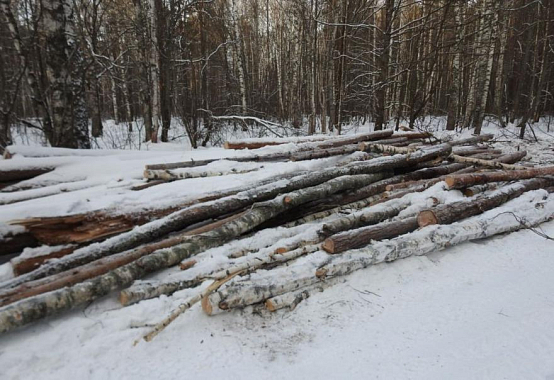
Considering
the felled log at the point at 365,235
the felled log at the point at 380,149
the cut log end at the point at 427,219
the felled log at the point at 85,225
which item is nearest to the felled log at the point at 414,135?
the felled log at the point at 380,149

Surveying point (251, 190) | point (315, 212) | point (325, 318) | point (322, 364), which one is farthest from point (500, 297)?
point (251, 190)

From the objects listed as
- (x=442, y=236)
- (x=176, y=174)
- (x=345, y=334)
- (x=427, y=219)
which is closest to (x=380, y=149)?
(x=427, y=219)

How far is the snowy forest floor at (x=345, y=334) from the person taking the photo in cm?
194

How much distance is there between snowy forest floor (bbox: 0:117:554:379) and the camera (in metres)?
1.94

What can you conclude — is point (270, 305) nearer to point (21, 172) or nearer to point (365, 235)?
point (365, 235)

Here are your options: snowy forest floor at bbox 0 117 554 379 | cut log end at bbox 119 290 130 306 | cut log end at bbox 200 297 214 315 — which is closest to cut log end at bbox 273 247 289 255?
snowy forest floor at bbox 0 117 554 379

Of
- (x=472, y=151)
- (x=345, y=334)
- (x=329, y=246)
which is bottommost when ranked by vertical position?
(x=345, y=334)

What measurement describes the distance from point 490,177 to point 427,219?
1.92 m

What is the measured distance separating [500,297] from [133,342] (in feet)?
9.31

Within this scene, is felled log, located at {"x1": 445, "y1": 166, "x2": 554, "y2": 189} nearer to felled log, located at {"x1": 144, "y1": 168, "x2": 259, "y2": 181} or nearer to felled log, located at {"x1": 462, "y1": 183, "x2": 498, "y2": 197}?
felled log, located at {"x1": 462, "y1": 183, "x2": 498, "y2": 197}

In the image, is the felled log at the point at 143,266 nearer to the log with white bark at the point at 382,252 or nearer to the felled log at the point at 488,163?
the log with white bark at the point at 382,252

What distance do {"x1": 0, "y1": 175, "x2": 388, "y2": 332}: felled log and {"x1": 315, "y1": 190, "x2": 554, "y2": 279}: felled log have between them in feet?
3.25

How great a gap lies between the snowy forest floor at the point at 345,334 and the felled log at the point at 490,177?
1427mm

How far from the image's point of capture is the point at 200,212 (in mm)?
3438
